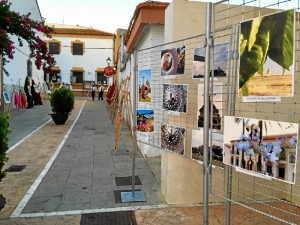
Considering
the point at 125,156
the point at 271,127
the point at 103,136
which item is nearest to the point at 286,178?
the point at 271,127

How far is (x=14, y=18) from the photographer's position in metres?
10.7

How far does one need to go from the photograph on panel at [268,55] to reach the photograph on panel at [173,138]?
1.40 m

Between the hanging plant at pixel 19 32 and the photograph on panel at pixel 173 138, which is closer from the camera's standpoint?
the photograph on panel at pixel 173 138

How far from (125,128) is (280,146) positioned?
9928 millimetres

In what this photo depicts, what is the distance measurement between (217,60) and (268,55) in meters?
0.91

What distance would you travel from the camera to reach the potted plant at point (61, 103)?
41.0ft

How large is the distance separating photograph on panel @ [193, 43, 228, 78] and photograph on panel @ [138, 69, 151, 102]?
1423 millimetres

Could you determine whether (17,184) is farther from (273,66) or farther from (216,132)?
(273,66)

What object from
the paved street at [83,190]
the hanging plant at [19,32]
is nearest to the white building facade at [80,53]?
the hanging plant at [19,32]

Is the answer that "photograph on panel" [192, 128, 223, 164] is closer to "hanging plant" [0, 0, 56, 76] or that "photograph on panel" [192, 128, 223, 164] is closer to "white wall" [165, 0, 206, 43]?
"white wall" [165, 0, 206, 43]

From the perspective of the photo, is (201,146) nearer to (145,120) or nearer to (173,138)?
(173,138)

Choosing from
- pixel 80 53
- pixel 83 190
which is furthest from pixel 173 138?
pixel 80 53

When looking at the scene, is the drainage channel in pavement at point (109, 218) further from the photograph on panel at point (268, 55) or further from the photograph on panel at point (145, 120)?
the photograph on panel at point (268, 55)

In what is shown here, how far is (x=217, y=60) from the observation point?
3.23m
